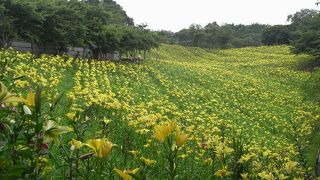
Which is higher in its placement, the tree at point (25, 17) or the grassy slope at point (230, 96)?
the tree at point (25, 17)

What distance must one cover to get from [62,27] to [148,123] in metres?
17.7

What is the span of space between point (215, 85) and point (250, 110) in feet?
21.8

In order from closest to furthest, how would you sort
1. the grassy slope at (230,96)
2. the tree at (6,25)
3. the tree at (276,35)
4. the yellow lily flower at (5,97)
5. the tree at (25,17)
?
1. the yellow lily flower at (5,97)
2. the grassy slope at (230,96)
3. the tree at (6,25)
4. the tree at (25,17)
5. the tree at (276,35)

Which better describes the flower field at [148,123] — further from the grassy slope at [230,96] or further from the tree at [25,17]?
the tree at [25,17]

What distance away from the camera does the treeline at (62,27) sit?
18781mm

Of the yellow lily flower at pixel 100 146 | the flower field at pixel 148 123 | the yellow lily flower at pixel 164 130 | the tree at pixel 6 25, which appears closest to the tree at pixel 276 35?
the flower field at pixel 148 123

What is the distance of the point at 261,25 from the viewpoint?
11762 cm

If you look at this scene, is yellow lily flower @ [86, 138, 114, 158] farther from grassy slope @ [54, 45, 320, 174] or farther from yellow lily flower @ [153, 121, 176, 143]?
grassy slope @ [54, 45, 320, 174]

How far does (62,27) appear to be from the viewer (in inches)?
856

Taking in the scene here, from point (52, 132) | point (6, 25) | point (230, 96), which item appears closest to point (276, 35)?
point (230, 96)

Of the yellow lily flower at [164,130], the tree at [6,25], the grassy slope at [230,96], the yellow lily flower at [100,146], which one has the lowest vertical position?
the grassy slope at [230,96]

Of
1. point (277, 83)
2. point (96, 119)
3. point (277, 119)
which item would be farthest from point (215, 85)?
point (96, 119)

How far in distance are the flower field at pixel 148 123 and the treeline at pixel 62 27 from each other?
108 inches

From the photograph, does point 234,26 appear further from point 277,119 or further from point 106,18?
point 277,119
